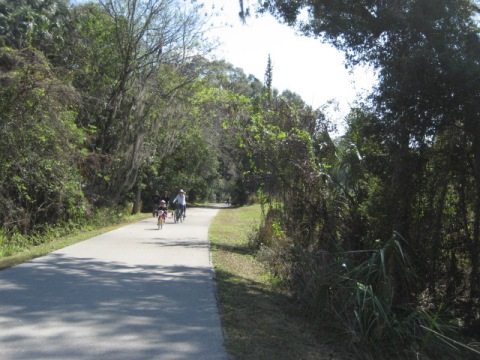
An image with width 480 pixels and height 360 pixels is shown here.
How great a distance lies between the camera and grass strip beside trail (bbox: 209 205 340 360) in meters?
5.99

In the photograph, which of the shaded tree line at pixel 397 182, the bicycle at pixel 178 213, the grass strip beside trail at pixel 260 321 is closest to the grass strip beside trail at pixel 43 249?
the grass strip beside trail at pixel 260 321

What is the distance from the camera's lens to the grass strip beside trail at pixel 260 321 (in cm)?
599

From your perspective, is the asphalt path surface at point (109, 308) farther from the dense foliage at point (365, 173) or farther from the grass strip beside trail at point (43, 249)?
the dense foliage at point (365, 173)

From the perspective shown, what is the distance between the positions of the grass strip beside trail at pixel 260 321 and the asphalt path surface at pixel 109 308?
0.81 ft

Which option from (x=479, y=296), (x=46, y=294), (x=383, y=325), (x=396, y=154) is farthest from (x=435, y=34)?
(x=46, y=294)

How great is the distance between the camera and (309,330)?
7.31 metres

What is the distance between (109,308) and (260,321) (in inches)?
83.7

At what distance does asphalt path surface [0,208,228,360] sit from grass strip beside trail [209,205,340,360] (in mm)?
246

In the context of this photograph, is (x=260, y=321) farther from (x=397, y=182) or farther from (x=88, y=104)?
(x=88, y=104)

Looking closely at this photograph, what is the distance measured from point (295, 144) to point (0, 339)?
6.91 metres

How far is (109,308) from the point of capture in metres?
7.19

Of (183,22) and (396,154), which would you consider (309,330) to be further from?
(183,22)

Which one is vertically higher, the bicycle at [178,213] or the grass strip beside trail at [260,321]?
the bicycle at [178,213]

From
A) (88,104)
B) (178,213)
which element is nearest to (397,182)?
(88,104)
